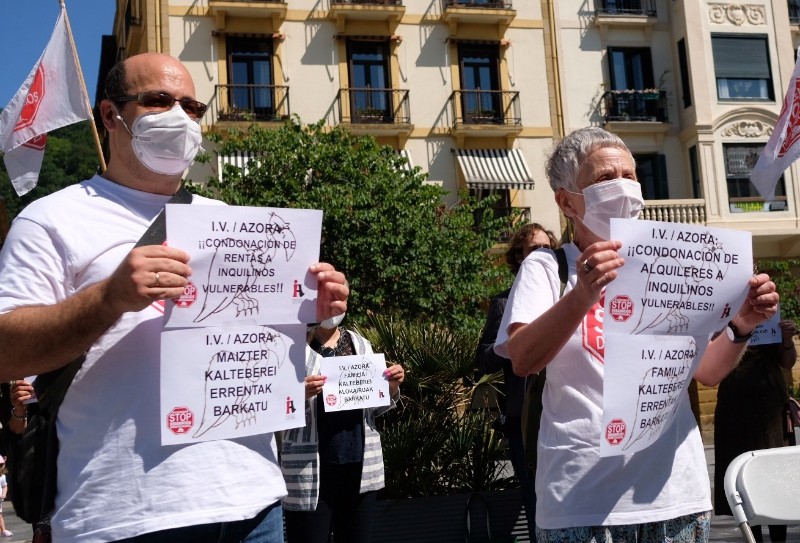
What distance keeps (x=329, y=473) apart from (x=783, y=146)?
4521 millimetres

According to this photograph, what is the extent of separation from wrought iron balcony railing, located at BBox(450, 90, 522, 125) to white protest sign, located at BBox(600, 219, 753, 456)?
21442mm

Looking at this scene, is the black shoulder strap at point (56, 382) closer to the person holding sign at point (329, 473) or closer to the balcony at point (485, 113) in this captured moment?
the person holding sign at point (329, 473)

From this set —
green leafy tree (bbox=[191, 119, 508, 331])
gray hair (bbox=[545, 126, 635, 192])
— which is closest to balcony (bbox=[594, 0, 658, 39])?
green leafy tree (bbox=[191, 119, 508, 331])

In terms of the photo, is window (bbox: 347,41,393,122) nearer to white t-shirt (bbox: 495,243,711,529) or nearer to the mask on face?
white t-shirt (bbox: 495,243,711,529)

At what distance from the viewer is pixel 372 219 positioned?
18.1 metres

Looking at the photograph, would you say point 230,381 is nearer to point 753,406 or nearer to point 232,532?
point 232,532

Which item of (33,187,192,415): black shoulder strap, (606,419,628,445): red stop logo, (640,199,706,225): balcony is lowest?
(606,419,628,445): red stop logo

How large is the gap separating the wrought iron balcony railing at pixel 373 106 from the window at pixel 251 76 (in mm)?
1850

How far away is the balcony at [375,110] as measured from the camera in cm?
2297

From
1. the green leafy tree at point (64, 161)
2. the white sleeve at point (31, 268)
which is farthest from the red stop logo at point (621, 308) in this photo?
the green leafy tree at point (64, 161)

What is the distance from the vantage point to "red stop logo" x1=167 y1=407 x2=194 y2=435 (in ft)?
6.52

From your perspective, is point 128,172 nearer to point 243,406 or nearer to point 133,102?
point 133,102

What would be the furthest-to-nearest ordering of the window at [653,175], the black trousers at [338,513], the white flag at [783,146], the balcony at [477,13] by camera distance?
the window at [653,175]
the balcony at [477,13]
the white flag at [783,146]
the black trousers at [338,513]

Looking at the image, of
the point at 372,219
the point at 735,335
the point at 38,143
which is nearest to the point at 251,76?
the point at 372,219
